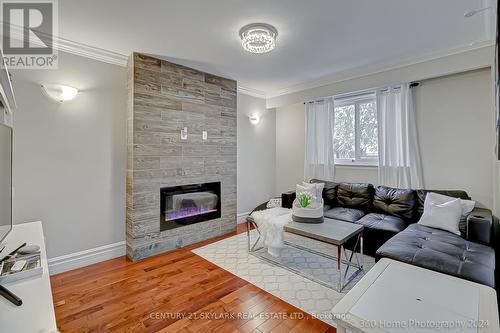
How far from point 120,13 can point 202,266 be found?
2699 mm

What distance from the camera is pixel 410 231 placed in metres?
2.61

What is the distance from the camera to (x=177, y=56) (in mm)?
3107

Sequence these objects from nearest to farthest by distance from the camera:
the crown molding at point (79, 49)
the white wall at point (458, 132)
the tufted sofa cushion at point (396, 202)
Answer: the crown molding at point (79, 49)
the white wall at point (458, 132)
the tufted sofa cushion at point (396, 202)

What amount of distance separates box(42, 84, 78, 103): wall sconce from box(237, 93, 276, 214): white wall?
2610 mm

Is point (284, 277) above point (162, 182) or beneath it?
beneath

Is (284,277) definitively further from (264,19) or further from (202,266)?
(264,19)

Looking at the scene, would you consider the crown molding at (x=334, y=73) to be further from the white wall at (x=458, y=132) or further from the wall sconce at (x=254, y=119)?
the wall sconce at (x=254, y=119)

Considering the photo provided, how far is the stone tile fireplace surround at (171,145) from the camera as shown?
3016mm

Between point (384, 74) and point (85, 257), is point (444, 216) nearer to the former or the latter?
point (384, 74)

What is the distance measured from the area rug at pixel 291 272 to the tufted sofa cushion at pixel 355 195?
0.82m

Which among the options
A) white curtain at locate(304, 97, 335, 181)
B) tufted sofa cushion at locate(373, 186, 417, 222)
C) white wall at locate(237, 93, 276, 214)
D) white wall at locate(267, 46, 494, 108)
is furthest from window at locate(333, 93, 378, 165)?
white wall at locate(237, 93, 276, 214)

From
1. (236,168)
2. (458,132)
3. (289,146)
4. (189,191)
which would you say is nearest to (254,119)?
(289,146)

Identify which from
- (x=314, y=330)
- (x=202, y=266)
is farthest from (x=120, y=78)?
(x=314, y=330)
